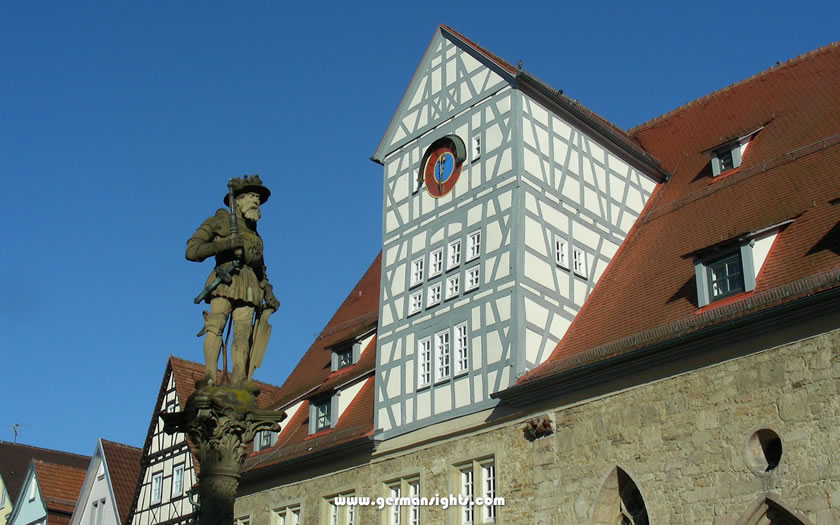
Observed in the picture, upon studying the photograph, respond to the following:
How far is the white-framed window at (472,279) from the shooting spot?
67.4ft

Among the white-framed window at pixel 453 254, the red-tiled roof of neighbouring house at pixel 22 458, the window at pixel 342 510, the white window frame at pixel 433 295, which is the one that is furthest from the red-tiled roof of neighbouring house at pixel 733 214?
the red-tiled roof of neighbouring house at pixel 22 458

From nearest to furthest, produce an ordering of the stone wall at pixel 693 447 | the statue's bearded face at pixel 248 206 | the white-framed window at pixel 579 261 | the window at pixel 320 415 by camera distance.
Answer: the statue's bearded face at pixel 248 206, the stone wall at pixel 693 447, the white-framed window at pixel 579 261, the window at pixel 320 415

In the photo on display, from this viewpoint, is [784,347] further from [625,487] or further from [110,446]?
[110,446]

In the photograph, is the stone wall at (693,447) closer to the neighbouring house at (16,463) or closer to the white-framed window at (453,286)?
the white-framed window at (453,286)

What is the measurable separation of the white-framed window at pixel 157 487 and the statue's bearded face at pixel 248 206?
1970 cm

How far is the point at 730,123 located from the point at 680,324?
7508 mm

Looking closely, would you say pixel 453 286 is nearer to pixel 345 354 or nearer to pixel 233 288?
pixel 345 354

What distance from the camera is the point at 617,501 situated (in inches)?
658

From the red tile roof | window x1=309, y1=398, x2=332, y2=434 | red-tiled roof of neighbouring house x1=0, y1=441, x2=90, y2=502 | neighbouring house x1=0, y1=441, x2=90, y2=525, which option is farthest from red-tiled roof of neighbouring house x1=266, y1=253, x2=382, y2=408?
red-tiled roof of neighbouring house x1=0, y1=441, x2=90, y2=502

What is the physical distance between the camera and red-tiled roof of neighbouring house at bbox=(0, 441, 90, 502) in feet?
139

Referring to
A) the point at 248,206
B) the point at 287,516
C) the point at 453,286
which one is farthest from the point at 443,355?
the point at 248,206

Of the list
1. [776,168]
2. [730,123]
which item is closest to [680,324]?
[776,168]

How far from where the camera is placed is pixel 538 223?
20.5m

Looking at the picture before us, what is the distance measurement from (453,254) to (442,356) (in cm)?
208
